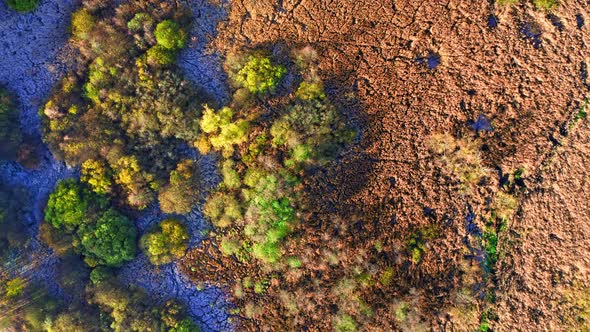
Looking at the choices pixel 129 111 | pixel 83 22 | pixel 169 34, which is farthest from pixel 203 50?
pixel 83 22

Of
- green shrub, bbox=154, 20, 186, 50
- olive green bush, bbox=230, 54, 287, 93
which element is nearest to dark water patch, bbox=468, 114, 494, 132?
olive green bush, bbox=230, 54, 287, 93

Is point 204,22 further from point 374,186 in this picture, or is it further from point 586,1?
point 586,1

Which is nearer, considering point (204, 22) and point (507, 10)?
point (507, 10)

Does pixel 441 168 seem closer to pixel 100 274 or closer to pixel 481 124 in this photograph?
pixel 481 124

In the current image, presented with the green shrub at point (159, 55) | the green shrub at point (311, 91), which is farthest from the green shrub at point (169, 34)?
the green shrub at point (311, 91)

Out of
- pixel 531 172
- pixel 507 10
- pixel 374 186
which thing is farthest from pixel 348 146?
pixel 507 10

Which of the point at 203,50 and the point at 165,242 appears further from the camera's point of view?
the point at 203,50
